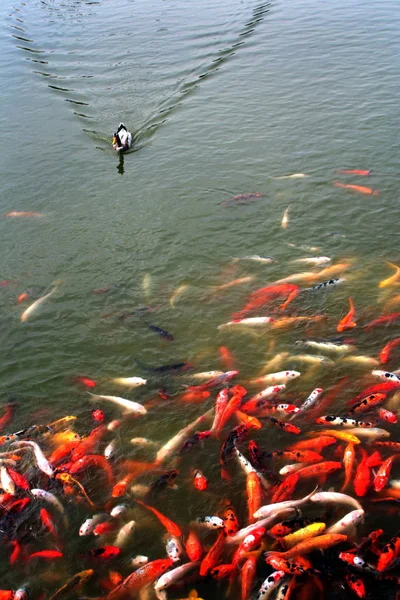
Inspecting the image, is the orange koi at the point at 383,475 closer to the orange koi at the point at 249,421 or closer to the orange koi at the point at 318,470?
the orange koi at the point at 318,470

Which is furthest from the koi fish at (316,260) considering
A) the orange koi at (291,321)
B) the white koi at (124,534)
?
the white koi at (124,534)

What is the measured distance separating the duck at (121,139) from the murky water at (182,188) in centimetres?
66

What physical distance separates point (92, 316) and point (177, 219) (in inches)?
193

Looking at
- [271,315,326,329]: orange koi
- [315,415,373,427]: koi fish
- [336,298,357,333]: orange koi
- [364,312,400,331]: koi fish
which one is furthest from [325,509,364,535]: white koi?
[271,315,326,329]: orange koi

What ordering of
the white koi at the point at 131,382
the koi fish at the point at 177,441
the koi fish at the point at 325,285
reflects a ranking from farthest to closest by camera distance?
1. the koi fish at the point at 325,285
2. the white koi at the point at 131,382
3. the koi fish at the point at 177,441

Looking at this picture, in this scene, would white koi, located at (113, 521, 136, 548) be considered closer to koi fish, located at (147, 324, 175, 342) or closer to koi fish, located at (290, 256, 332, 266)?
koi fish, located at (147, 324, 175, 342)

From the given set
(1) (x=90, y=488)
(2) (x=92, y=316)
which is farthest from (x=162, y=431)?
(2) (x=92, y=316)

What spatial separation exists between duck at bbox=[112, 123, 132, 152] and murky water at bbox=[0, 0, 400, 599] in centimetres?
66

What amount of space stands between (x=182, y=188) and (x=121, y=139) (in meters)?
4.06

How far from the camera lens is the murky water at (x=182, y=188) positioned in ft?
41.6

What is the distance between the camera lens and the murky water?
41.6ft

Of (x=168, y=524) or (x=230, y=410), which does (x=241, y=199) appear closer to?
(x=230, y=410)

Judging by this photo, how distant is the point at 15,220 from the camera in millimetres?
17797

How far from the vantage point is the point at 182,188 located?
18.7 metres
